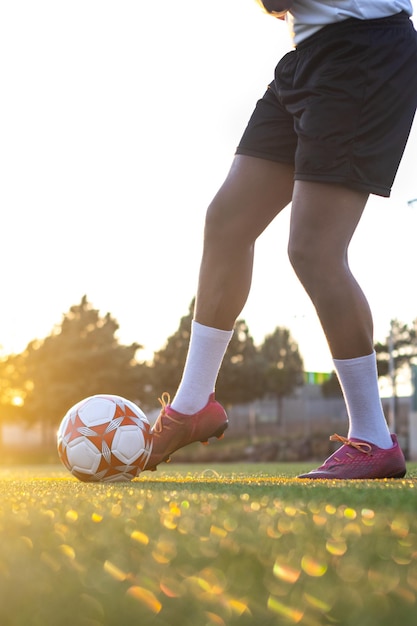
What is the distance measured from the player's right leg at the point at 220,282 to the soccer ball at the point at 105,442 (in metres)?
0.14

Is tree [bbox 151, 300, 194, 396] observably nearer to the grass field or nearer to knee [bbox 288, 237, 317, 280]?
knee [bbox 288, 237, 317, 280]

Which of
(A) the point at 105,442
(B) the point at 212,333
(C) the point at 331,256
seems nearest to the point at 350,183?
(C) the point at 331,256

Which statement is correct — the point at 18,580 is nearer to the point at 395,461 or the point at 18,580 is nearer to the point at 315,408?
the point at 395,461

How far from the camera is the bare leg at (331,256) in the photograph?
3264 mm

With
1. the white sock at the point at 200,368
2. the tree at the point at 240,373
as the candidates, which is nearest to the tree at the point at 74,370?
the tree at the point at 240,373

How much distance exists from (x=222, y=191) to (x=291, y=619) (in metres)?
3.02

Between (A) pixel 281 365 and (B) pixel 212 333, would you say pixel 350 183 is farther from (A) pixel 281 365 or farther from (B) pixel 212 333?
(A) pixel 281 365

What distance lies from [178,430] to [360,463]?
0.80 meters

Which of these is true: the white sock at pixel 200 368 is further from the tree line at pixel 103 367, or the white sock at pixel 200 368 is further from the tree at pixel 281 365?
the tree at pixel 281 365

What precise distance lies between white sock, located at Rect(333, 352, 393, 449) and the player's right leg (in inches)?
23.8

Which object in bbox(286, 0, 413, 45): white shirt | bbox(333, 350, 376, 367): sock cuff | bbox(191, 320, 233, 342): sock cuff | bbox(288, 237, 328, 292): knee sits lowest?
bbox(333, 350, 376, 367): sock cuff

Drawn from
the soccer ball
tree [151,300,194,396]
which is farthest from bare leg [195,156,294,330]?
tree [151,300,194,396]

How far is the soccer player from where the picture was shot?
325 cm

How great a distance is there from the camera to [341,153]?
3219 millimetres
